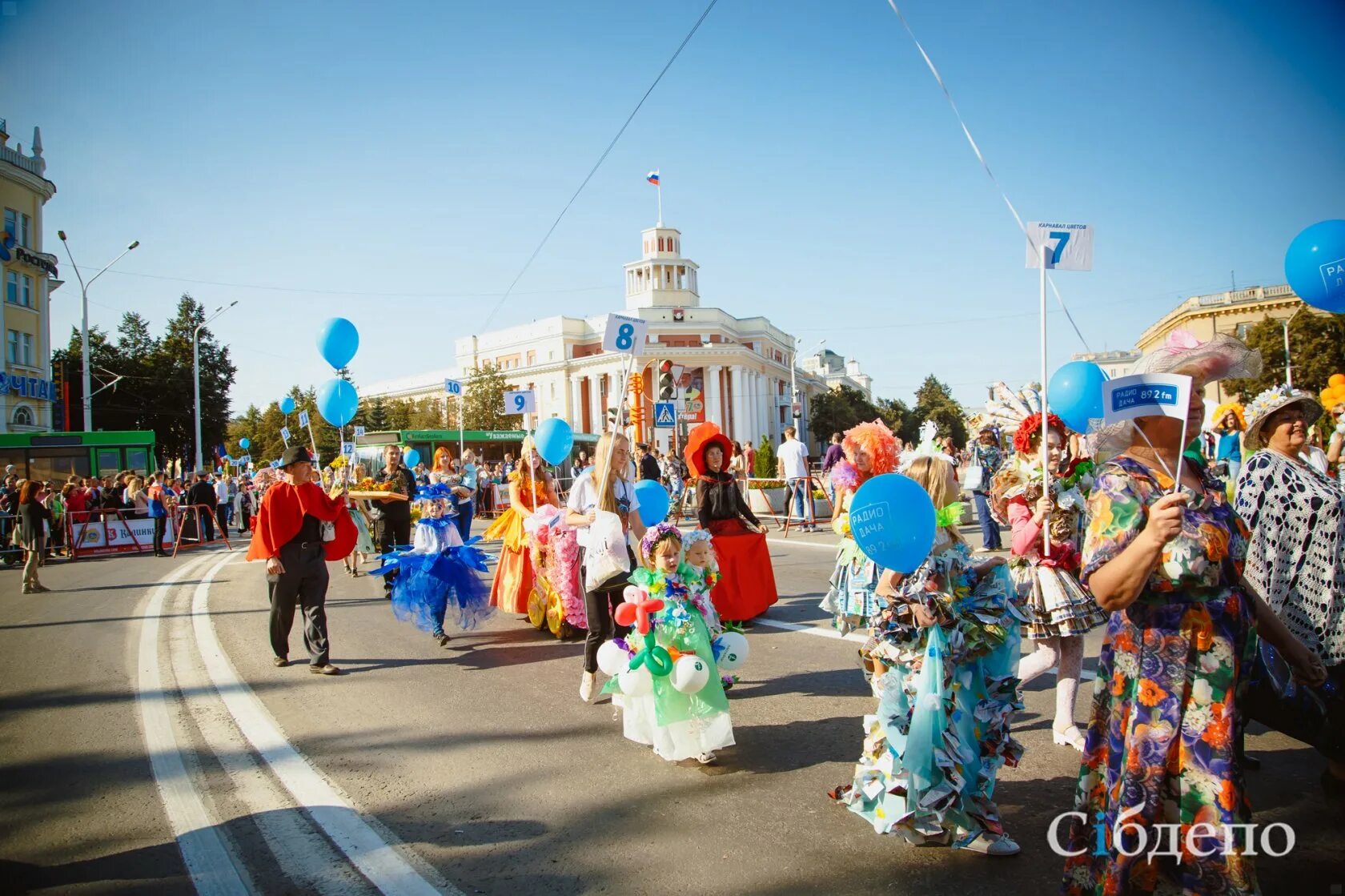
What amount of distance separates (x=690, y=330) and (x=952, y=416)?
3022cm

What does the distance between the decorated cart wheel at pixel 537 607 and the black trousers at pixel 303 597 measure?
2076 millimetres

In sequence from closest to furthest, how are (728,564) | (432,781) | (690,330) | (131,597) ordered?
(432,781)
(728,564)
(131,597)
(690,330)

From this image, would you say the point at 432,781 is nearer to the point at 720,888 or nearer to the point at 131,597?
the point at 720,888

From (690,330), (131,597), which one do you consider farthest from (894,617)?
(690,330)

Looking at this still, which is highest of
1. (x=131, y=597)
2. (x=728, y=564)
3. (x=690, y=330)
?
(x=690, y=330)

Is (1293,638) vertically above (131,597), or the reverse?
(1293,638)

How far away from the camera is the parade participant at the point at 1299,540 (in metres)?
3.56

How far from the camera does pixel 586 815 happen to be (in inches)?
158

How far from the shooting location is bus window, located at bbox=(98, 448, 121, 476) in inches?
965

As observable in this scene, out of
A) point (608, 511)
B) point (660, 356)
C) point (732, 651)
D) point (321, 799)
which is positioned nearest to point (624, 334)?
point (608, 511)

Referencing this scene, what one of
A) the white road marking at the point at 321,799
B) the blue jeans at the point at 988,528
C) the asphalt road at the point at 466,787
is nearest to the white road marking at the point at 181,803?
the asphalt road at the point at 466,787

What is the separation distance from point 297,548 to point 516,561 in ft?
7.31

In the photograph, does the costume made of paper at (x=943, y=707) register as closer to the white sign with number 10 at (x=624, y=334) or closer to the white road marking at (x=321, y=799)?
the white road marking at (x=321, y=799)

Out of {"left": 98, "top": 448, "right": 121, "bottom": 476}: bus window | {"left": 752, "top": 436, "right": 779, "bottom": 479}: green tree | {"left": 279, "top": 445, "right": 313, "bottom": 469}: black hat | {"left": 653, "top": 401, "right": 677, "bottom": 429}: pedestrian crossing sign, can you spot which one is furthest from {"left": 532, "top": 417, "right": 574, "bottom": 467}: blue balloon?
{"left": 752, "top": 436, "right": 779, "bottom": 479}: green tree
